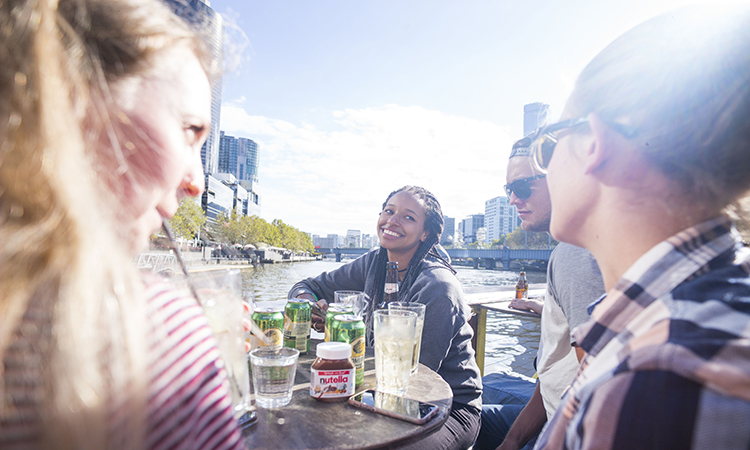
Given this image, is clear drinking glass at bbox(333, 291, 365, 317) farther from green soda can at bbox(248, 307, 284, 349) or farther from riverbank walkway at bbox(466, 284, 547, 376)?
riverbank walkway at bbox(466, 284, 547, 376)

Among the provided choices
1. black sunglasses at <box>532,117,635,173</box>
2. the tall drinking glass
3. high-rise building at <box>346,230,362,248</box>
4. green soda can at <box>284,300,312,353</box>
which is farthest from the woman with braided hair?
high-rise building at <box>346,230,362,248</box>

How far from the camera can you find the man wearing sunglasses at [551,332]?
207cm

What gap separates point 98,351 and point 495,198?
130737mm

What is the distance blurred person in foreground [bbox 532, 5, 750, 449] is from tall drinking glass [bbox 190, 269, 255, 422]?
884mm

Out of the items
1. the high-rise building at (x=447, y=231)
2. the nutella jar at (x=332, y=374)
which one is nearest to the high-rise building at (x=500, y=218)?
the high-rise building at (x=447, y=231)

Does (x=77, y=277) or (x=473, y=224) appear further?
(x=473, y=224)

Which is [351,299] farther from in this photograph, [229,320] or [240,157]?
[240,157]

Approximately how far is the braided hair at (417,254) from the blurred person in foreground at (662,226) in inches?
75.1

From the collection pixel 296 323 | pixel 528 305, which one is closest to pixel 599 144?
pixel 296 323

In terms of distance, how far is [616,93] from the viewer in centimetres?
109

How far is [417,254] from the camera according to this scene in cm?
332

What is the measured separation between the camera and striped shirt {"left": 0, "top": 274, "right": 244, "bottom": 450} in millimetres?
486

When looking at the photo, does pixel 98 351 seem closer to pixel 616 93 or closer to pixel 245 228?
pixel 616 93

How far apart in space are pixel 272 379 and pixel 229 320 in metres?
0.33
